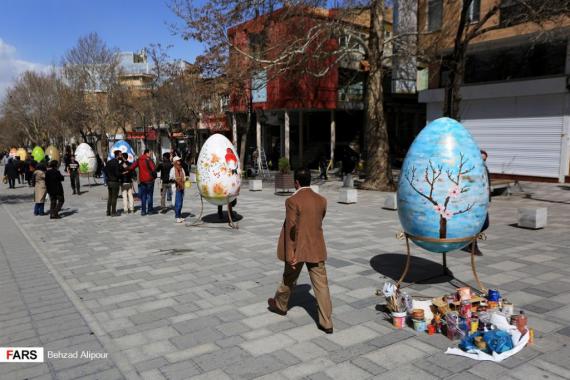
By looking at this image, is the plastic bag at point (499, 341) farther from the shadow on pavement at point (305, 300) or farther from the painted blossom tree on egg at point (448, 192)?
the shadow on pavement at point (305, 300)

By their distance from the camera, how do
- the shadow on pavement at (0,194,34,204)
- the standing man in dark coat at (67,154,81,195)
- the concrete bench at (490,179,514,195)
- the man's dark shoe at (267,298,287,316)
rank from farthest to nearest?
the standing man in dark coat at (67,154,81,195) < the shadow on pavement at (0,194,34,204) < the concrete bench at (490,179,514,195) < the man's dark shoe at (267,298,287,316)

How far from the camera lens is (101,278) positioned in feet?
22.1

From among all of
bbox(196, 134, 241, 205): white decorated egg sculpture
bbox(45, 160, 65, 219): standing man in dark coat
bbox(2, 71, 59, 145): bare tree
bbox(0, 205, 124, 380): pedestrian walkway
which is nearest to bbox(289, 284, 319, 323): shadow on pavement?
bbox(0, 205, 124, 380): pedestrian walkway

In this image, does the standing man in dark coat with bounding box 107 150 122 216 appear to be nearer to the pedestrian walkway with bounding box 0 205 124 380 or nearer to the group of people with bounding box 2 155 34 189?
the pedestrian walkway with bounding box 0 205 124 380

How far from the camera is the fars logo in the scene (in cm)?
418

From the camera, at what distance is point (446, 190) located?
539 cm

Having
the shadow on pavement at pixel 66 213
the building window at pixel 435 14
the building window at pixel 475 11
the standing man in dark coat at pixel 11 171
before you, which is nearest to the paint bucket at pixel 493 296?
the shadow on pavement at pixel 66 213

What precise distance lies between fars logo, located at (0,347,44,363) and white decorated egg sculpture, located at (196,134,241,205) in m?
6.13

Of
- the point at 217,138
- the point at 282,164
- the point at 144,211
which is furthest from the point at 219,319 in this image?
the point at 282,164

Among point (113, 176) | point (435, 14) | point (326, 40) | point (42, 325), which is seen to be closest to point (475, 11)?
point (435, 14)

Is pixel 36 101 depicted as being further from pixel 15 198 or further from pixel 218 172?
pixel 218 172

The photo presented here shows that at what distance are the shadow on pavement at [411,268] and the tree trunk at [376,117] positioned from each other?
9714 millimetres

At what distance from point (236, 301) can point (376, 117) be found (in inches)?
Answer: 499

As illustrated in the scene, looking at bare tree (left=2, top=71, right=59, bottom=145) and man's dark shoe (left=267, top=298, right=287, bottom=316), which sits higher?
bare tree (left=2, top=71, right=59, bottom=145)
